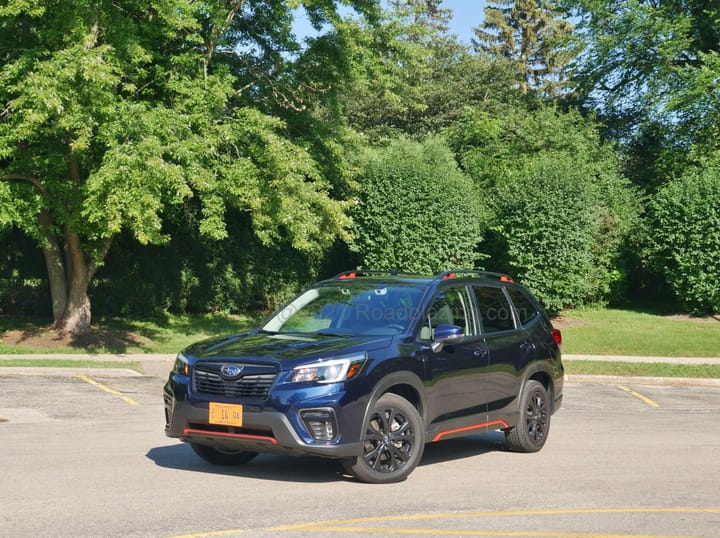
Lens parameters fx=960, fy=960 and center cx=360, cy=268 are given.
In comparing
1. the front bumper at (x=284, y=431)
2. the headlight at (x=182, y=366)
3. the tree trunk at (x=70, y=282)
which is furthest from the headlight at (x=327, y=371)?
the tree trunk at (x=70, y=282)

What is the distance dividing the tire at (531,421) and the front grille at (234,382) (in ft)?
10.5

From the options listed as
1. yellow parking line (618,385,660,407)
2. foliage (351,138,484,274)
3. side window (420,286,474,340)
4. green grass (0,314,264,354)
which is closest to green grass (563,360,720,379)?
yellow parking line (618,385,660,407)

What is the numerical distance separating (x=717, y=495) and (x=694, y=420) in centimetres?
596

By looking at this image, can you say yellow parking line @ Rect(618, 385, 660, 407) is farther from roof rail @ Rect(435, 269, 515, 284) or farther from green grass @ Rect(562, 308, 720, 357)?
roof rail @ Rect(435, 269, 515, 284)

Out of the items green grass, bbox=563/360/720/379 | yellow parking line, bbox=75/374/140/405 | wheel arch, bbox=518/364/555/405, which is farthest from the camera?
green grass, bbox=563/360/720/379

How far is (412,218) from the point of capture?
86.4 ft

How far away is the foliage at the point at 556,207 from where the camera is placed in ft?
86.6

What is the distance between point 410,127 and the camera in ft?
148

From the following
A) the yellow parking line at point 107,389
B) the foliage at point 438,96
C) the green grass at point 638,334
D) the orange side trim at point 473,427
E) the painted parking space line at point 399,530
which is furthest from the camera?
the foliage at point 438,96

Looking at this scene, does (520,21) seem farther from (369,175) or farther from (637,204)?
(369,175)

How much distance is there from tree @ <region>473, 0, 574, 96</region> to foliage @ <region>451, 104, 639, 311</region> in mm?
31066

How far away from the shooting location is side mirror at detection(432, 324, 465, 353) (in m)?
8.44

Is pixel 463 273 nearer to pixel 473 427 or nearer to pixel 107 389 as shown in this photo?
pixel 473 427

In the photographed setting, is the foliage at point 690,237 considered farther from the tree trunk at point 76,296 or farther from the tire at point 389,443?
the tire at point 389,443
